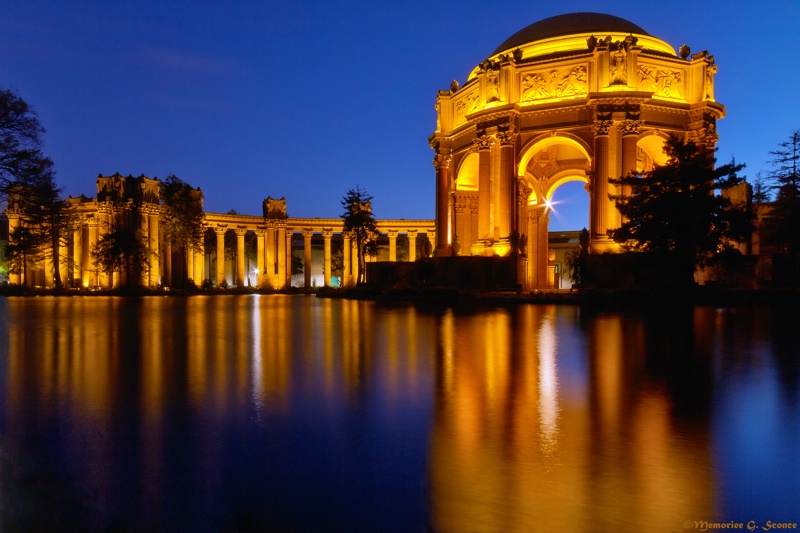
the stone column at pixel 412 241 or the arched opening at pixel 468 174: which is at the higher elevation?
the arched opening at pixel 468 174

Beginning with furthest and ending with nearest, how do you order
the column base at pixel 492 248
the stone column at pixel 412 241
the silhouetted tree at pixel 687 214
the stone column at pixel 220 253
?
the stone column at pixel 412 241
the stone column at pixel 220 253
the column base at pixel 492 248
the silhouetted tree at pixel 687 214

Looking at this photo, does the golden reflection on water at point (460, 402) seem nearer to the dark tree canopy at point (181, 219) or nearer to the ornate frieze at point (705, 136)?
the ornate frieze at point (705, 136)

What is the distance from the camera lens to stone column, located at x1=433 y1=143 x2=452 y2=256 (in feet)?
125

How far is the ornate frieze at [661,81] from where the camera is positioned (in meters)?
29.5

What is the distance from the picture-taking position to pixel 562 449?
3.93 meters

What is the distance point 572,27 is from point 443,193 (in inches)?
523

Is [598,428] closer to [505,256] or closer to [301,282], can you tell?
[505,256]

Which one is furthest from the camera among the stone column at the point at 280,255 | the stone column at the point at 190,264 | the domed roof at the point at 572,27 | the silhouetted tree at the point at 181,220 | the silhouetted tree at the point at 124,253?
the stone column at the point at 280,255

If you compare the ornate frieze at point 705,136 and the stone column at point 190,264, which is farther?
the stone column at point 190,264

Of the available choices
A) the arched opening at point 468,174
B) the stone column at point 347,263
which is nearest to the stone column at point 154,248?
the stone column at point 347,263

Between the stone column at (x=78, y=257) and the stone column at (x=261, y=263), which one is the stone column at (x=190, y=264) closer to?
the stone column at (x=261, y=263)

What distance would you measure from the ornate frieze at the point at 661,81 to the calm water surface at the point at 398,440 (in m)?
25.1

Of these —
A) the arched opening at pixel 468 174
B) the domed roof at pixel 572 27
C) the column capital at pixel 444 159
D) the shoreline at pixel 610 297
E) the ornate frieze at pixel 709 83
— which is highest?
the domed roof at pixel 572 27

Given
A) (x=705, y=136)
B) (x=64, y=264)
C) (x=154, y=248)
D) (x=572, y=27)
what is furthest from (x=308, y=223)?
(x=705, y=136)
